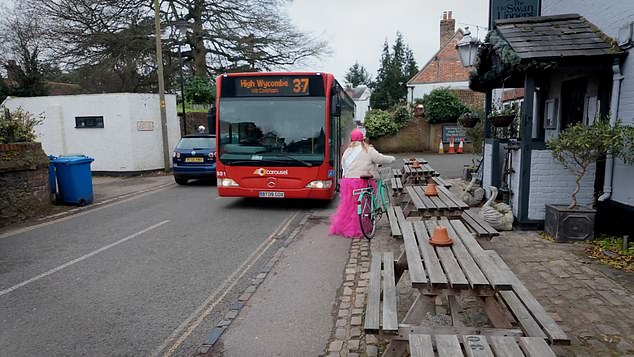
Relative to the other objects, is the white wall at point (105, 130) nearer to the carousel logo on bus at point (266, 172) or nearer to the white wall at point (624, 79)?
the carousel logo on bus at point (266, 172)

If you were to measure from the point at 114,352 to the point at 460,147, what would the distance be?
22.3 meters

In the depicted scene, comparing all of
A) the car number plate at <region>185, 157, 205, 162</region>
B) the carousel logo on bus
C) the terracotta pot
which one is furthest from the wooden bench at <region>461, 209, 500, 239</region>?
the car number plate at <region>185, 157, 205, 162</region>

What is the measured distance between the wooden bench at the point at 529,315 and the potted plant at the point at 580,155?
3.42 meters

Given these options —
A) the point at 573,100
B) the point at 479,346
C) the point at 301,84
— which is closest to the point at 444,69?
the point at 573,100

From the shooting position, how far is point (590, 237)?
6.14 m

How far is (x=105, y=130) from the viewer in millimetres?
16156

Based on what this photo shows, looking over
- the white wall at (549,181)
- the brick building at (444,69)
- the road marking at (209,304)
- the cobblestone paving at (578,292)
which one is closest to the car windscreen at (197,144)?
the road marking at (209,304)

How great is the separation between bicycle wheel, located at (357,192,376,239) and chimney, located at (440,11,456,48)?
123ft

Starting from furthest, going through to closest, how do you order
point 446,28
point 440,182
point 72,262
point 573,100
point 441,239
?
point 446,28 < point 440,182 < point 573,100 < point 72,262 < point 441,239

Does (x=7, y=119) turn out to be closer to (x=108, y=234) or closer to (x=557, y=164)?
(x=108, y=234)

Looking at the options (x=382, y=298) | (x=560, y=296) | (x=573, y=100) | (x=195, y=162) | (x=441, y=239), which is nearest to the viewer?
(x=382, y=298)

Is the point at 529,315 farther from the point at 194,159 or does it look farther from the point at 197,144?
the point at 197,144

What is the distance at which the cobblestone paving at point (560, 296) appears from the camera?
11.3ft

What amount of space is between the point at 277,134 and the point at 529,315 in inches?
270
